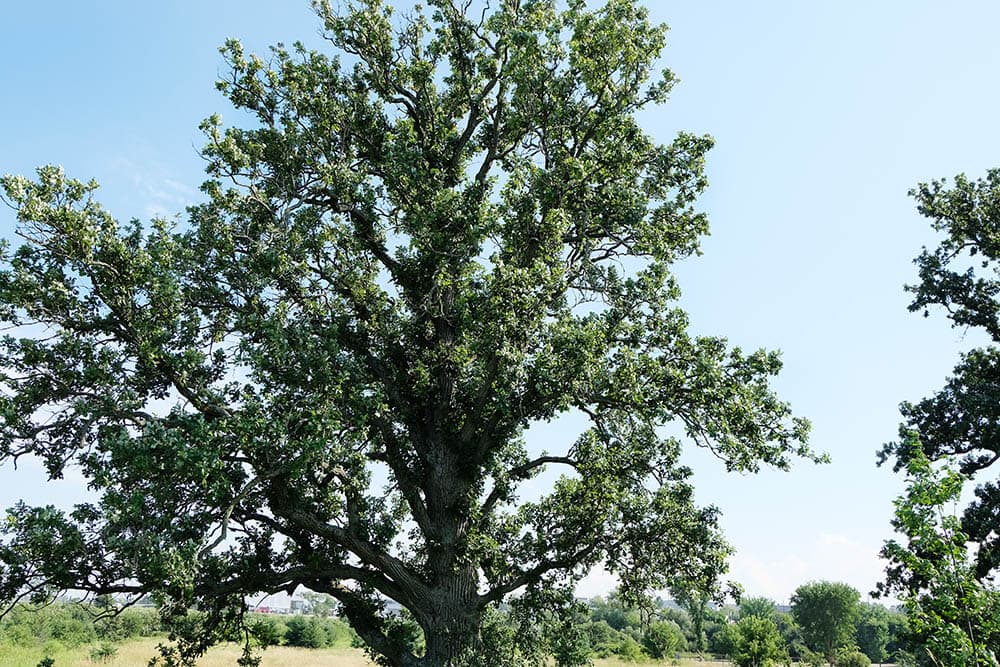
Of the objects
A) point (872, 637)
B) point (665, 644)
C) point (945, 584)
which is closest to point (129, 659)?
point (945, 584)

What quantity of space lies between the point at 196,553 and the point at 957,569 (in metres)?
Result: 10.7

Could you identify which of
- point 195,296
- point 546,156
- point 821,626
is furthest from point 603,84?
point 821,626

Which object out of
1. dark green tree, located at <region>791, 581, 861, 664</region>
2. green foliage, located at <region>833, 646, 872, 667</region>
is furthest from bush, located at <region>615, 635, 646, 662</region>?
dark green tree, located at <region>791, 581, 861, 664</region>

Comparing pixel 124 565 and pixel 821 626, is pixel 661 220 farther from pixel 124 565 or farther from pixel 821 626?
pixel 821 626

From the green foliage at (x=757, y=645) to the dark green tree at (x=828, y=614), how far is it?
36899 mm

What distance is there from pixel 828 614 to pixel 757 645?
42284 mm

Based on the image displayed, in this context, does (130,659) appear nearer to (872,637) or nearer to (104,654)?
(104,654)

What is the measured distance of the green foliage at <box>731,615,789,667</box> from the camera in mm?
40459

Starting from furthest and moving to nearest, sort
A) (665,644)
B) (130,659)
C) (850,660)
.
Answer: (850,660) → (665,644) → (130,659)

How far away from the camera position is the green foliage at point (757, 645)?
4046 cm

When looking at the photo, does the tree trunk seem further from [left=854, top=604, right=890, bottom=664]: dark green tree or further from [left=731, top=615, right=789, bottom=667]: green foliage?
[left=854, top=604, right=890, bottom=664]: dark green tree

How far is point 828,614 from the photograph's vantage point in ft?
248

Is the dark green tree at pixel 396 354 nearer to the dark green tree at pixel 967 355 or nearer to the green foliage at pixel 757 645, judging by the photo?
the dark green tree at pixel 967 355

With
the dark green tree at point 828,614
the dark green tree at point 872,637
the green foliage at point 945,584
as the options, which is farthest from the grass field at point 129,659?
the dark green tree at point 872,637
